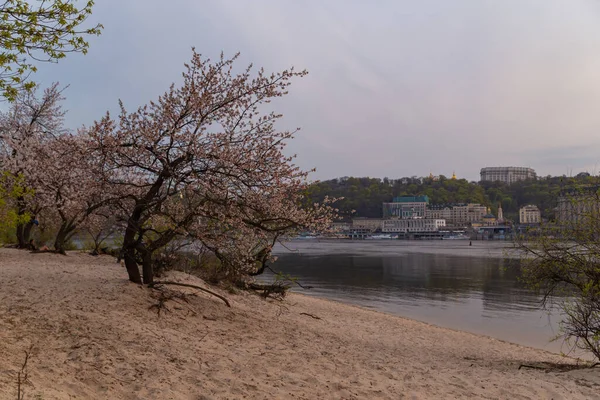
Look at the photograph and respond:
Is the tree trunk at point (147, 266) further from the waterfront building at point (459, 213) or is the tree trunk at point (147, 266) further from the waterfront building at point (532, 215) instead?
the waterfront building at point (459, 213)

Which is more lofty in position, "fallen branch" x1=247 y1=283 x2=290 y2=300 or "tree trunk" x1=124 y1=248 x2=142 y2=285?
"tree trunk" x1=124 y1=248 x2=142 y2=285

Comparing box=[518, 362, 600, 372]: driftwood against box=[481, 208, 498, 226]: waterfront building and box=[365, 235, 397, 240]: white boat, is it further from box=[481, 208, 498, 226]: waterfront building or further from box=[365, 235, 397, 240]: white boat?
box=[481, 208, 498, 226]: waterfront building

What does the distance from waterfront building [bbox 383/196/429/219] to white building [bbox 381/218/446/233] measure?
362 centimetres

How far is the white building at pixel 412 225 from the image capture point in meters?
177

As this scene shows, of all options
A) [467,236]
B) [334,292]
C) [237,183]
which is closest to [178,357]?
[237,183]

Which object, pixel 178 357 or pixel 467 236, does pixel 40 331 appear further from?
pixel 467 236

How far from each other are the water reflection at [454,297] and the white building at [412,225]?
138 m

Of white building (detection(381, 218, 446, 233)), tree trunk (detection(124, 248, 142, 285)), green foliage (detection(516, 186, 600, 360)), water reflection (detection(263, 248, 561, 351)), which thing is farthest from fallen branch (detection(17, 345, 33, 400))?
white building (detection(381, 218, 446, 233))

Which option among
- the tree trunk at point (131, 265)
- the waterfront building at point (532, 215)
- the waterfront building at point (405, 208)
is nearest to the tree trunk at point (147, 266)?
the tree trunk at point (131, 265)

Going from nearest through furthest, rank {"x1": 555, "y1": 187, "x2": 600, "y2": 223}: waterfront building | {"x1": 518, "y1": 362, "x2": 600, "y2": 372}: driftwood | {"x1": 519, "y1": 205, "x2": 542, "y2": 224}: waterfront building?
1. {"x1": 518, "y1": 362, "x2": 600, "y2": 372}: driftwood
2. {"x1": 555, "y1": 187, "x2": 600, "y2": 223}: waterfront building
3. {"x1": 519, "y1": 205, "x2": 542, "y2": 224}: waterfront building

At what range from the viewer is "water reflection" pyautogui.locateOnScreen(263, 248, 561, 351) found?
18391 millimetres

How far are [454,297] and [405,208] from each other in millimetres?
168507

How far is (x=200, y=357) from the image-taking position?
267 inches

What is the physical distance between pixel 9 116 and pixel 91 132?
14303 millimetres
